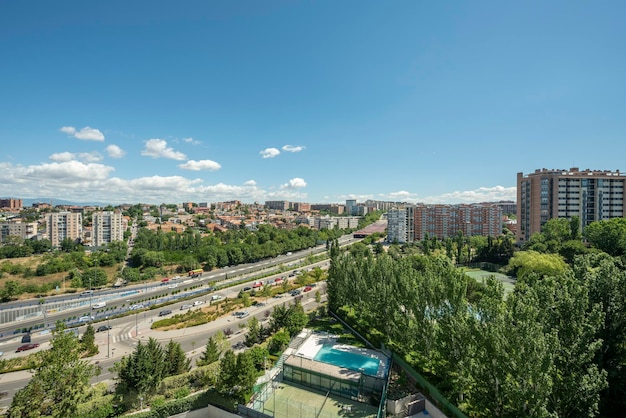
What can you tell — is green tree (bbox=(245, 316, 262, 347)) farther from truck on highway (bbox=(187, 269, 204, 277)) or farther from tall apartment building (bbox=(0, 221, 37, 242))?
tall apartment building (bbox=(0, 221, 37, 242))

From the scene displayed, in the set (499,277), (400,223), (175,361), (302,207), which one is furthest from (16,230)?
(302,207)

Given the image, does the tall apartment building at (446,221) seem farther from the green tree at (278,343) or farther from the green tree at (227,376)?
the green tree at (227,376)

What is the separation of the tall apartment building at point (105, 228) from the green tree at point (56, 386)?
82020 millimetres

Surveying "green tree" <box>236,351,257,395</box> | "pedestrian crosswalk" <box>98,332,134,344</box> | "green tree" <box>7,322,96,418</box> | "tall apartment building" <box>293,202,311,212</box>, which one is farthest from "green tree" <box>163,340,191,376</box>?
"tall apartment building" <box>293,202,311,212</box>

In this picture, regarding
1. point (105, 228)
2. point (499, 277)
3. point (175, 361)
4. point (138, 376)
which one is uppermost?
point (105, 228)

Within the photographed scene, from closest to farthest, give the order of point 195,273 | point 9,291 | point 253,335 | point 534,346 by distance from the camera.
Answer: point 534,346
point 253,335
point 9,291
point 195,273

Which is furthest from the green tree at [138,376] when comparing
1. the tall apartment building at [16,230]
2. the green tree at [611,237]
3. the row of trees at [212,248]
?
the tall apartment building at [16,230]

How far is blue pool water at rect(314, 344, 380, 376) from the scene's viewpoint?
20.0m

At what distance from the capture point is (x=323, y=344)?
24.4m

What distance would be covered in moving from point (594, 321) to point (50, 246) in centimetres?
10030

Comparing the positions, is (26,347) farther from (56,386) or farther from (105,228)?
(105,228)

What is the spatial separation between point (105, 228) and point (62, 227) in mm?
10374

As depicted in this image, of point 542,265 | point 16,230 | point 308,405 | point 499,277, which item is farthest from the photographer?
point 16,230

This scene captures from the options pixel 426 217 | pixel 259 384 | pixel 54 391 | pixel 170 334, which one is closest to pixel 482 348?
pixel 259 384
